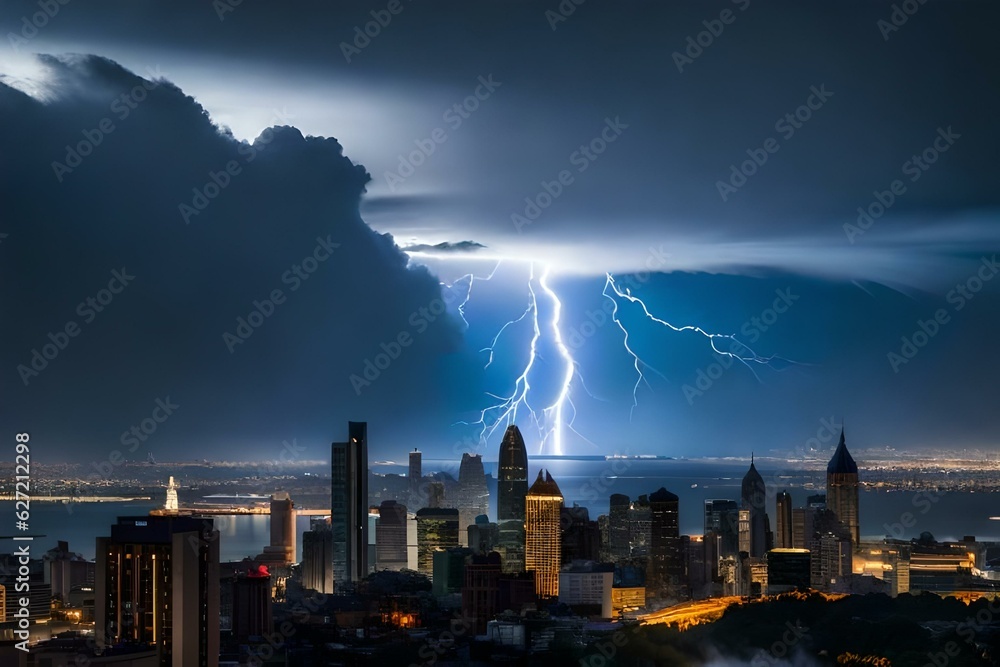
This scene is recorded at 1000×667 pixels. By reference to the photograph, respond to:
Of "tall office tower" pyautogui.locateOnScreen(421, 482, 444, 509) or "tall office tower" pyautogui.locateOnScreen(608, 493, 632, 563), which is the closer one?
"tall office tower" pyautogui.locateOnScreen(608, 493, 632, 563)

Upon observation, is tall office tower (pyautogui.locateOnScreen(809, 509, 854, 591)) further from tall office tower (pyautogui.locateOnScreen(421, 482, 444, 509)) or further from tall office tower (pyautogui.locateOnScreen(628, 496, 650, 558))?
tall office tower (pyautogui.locateOnScreen(421, 482, 444, 509))

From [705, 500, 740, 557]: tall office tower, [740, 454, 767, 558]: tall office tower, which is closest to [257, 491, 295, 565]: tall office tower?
[705, 500, 740, 557]: tall office tower

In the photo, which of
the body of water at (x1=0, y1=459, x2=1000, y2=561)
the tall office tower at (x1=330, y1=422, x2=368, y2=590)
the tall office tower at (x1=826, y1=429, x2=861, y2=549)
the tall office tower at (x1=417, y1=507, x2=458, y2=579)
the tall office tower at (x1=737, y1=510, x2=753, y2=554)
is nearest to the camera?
the tall office tower at (x1=330, y1=422, x2=368, y2=590)

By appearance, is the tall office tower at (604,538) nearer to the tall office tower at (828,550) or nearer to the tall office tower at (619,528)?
the tall office tower at (619,528)

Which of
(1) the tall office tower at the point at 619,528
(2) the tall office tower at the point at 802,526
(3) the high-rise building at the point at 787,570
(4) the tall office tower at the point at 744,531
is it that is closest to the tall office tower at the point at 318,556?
(1) the tall office tower at the point at 619,528

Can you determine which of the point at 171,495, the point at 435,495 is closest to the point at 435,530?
the point at 435,495

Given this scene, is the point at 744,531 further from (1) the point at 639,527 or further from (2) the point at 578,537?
(2) the point at 578,537

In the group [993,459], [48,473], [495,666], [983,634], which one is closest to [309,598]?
[48,473]
